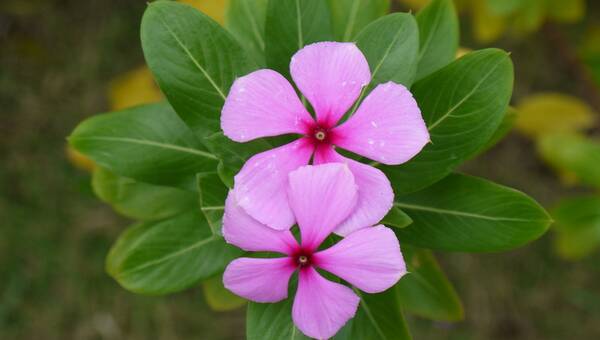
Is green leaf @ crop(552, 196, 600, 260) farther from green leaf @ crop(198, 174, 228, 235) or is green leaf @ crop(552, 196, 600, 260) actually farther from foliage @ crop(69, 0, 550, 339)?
green leaf @ crop(198, 174, 228, 235)

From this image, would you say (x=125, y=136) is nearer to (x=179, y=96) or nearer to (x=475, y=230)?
(x=179, y=96)

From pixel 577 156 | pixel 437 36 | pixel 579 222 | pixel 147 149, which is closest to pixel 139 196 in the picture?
pixel 147 149

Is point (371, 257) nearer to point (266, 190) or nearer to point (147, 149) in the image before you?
point (266, 190)

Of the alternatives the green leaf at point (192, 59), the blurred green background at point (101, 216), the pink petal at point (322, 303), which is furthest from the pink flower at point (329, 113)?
the blurred green background at point (101, 216)

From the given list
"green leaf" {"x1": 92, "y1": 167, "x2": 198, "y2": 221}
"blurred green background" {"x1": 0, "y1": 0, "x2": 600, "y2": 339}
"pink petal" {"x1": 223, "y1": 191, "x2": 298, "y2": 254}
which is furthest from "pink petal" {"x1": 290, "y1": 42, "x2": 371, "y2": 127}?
"blurred green background" {"x1": 0, "y1": 0, "x2": 600, "y2": 339}

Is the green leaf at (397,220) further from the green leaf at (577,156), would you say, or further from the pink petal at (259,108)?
the green leaf at (577,156)

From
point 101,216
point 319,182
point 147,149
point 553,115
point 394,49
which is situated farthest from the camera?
point 101,216
